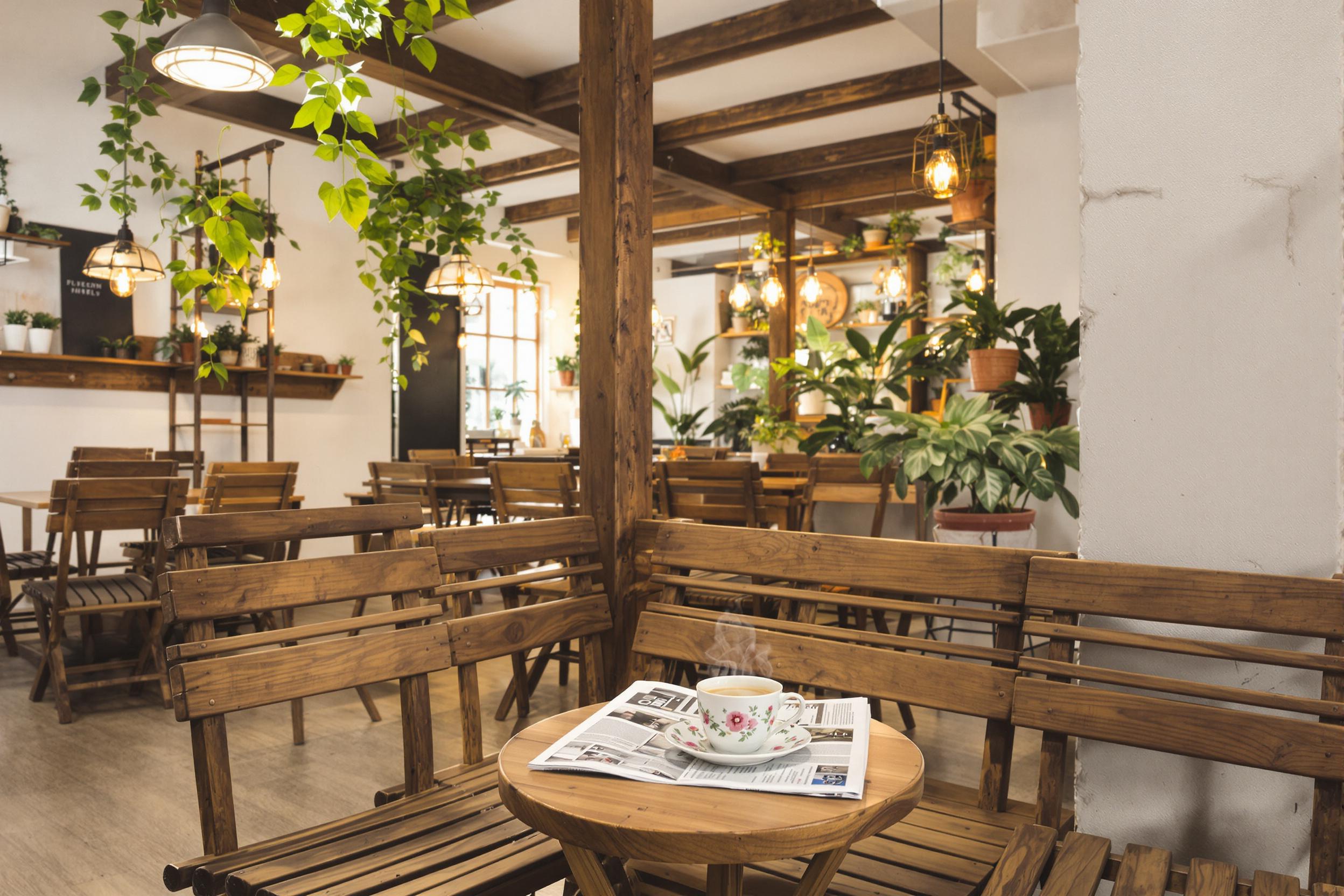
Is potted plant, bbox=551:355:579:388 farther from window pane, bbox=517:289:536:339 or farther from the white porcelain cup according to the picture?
the white porcelain cup

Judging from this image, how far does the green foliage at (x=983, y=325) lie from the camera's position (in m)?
3.84

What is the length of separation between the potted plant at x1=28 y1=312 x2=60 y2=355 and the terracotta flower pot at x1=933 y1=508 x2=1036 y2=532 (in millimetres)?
5393

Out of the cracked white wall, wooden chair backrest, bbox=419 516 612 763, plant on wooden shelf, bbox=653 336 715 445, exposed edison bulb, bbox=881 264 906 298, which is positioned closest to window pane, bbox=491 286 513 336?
plant on wooden shelf, bbox=653 336 715 445

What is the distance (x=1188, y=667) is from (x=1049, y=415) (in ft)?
8.70

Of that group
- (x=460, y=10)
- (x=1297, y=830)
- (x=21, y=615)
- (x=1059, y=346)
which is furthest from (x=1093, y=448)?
(x=21, y=615)

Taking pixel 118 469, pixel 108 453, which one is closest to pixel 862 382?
pixel 118 469

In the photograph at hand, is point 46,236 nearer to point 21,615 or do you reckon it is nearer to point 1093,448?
point 21,615

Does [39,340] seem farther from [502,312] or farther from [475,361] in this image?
[502,312]

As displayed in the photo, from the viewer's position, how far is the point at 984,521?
10.2ft

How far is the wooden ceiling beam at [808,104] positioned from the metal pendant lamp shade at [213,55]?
10.9 ft

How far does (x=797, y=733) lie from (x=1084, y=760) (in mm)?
698

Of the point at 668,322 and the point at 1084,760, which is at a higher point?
the point at 668,322

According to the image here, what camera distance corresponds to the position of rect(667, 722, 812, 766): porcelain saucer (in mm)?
1072

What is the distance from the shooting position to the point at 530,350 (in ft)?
36.7
